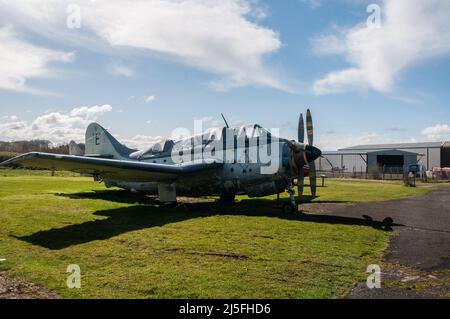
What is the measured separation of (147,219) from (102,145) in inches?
420

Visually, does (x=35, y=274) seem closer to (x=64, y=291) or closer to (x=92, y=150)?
(x=64, y=291)

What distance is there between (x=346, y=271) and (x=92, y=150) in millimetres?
18677

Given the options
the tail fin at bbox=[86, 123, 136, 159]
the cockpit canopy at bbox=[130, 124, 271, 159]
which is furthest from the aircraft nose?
the tail fin at bbox=[86, 123, 136, 159]

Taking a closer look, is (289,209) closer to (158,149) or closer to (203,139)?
(203,139)

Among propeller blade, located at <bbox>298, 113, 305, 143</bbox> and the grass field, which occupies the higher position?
propeller blade, located at <bbox>298, 113, 305, 143</bbox>

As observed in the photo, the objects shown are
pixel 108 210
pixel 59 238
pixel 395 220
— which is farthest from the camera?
pixel 108 210

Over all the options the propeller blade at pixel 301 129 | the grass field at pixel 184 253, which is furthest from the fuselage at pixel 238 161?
the propeller blade at pixel 301 129

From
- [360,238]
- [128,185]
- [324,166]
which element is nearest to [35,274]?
[360,238]

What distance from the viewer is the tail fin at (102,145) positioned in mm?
21312

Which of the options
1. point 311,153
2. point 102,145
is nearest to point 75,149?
point 102,145

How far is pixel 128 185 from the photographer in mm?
19172

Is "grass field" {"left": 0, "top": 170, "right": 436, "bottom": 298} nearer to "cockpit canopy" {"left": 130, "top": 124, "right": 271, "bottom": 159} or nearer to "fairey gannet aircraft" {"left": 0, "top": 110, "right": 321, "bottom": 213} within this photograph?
"fairey gannet aircraft" {"left": 0, "top": 110, "right": 321, "bottom": 213}

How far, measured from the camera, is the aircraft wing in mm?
11664

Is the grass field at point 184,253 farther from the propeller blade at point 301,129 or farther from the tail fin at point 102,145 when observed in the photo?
the tail fin at point 102,145
